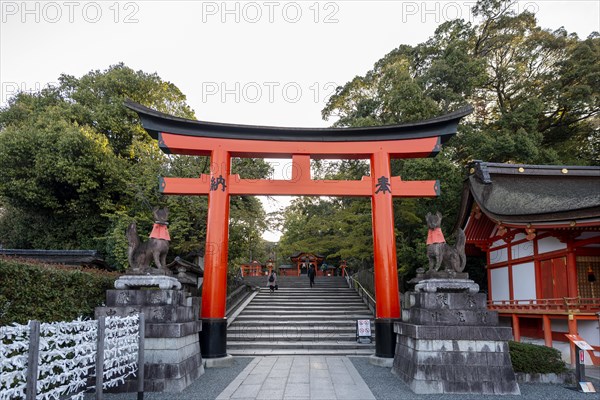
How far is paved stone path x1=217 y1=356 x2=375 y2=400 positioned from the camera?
645cm

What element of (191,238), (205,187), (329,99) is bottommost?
(191,238)

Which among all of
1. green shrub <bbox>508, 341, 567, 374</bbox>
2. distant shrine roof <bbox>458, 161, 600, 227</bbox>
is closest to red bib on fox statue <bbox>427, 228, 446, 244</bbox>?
green shrub <bbox>508, 341, 567, 374</bbox>

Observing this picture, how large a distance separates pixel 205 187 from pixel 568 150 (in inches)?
726

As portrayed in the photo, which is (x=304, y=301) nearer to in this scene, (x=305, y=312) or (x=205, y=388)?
(x=305, y=312)

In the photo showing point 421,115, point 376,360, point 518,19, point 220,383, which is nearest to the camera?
point 220,383

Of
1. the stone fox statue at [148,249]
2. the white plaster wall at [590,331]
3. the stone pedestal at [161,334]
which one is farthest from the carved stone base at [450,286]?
the white plaster wall at [590,331]

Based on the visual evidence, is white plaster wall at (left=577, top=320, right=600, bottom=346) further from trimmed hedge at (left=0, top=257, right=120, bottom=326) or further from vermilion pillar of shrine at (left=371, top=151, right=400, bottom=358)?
trimmed hedge at (left=0, top=257, right=120, bottom=326)

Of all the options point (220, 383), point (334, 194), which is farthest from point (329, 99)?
point (220, 383)

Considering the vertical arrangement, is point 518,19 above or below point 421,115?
above

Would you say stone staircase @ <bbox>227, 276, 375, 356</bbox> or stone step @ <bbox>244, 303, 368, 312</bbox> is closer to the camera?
stone staircase @ <bbox>227, 276, 375, 356</bbox>

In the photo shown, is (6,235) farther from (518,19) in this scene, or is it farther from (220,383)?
(518,19)

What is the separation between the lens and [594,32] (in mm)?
19344

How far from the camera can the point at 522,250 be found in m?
13.3

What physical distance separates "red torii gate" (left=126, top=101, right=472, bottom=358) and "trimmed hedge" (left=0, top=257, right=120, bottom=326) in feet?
8.77
